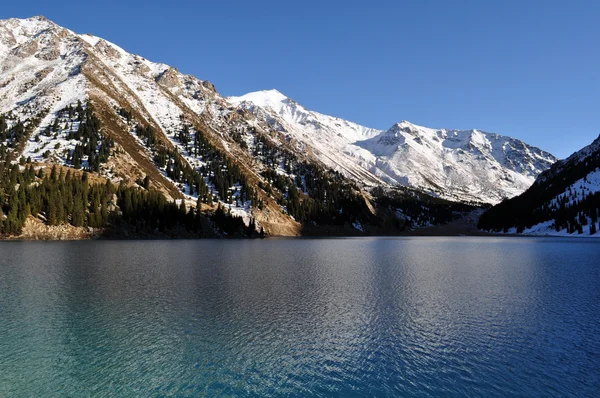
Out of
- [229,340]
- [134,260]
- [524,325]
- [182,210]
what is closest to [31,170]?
[182,210]

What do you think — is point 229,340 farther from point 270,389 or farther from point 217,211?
point 217,211

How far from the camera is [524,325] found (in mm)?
32031

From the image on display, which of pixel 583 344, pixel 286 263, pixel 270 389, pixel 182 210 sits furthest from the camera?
pixel 182 210

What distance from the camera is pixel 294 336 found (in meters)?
28.8

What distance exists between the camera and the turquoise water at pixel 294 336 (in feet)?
68.0

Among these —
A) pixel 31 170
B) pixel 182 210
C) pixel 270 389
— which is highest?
pixel 31 170

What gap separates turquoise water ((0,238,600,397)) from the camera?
20.7m

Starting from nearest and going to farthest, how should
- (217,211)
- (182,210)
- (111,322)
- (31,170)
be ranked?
(111,322)
(31,170)
(182,210)
(217,211)

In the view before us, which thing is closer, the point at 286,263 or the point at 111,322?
the point at 111,322

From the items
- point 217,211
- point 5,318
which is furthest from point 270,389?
point 217,211

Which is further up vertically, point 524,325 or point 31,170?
point 31,170

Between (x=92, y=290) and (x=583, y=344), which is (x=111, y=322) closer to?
(x=92, y=290)

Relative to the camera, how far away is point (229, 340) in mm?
27469

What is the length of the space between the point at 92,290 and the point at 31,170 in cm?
13094
